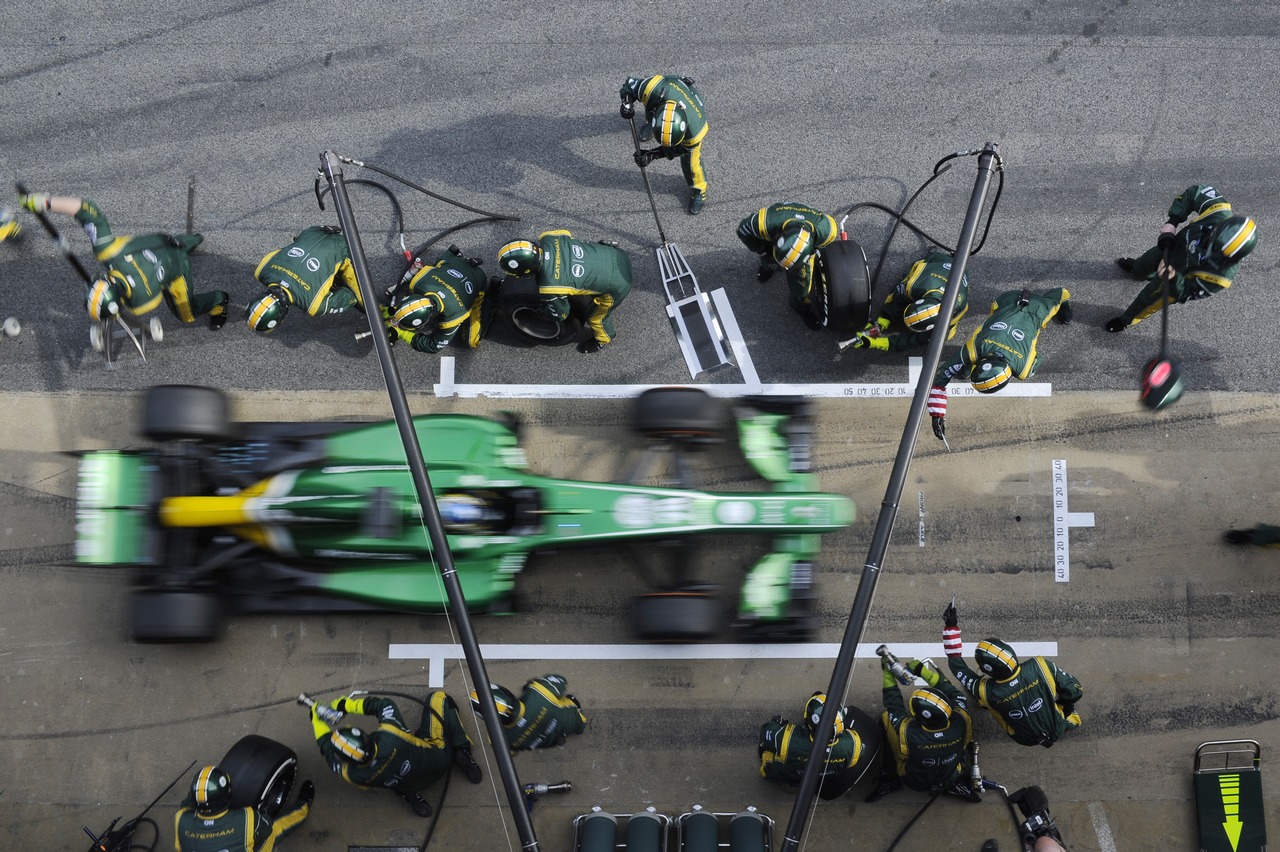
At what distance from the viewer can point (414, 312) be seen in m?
6.28

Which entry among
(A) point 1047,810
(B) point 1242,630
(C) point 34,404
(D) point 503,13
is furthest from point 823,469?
(C) point 34,404

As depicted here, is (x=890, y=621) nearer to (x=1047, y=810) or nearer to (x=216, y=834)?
(x=1047, y=810)

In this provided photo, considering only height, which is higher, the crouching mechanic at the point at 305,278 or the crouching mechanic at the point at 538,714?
the crouching mechanic at the point at 305,278

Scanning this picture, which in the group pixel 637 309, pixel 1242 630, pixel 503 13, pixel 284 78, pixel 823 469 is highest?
pixel 503 13

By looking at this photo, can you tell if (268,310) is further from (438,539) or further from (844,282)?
(844,282)

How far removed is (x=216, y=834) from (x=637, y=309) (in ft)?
15.5

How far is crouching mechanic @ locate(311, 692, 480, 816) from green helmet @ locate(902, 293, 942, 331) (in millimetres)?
4227

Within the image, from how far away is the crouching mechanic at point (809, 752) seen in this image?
20.2 ft

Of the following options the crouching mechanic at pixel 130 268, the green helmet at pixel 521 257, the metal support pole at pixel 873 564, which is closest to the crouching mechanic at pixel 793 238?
the metal support pole at pixel 873 564

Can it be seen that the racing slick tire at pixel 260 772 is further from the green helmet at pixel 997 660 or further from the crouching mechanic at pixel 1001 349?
the crouching mechanic at pixel 1001 349

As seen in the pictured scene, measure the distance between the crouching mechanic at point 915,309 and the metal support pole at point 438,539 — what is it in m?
3.58

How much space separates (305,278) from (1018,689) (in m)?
5.68

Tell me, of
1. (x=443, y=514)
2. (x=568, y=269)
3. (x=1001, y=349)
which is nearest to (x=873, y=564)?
Result: (x=1001, y=349)

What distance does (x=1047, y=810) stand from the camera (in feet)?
21.7
